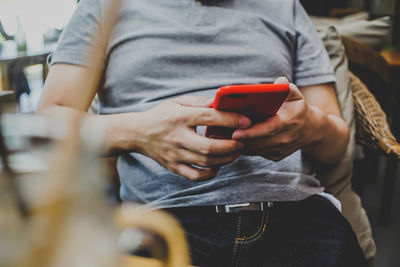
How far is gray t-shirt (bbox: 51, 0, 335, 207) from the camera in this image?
0.73m

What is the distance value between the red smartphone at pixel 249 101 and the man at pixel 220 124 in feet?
0.06

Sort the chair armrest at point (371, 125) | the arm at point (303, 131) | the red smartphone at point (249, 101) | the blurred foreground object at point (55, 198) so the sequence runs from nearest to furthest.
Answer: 1. the blurred foreground object at point (55, 198)
2. the red smartphone at point (249, 101)
3. the arm at point (303, 131)
4. the chair armrest at point (371, 125)

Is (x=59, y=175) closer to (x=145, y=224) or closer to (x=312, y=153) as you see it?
(x=145, y=224)

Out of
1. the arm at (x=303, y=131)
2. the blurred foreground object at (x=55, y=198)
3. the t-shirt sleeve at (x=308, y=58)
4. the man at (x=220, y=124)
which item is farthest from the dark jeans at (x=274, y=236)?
the blurred foreground object at (x=55, y=198)

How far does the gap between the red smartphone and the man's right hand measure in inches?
0.8

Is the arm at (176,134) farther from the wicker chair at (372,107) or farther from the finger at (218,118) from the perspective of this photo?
the wicker chair at (372,107)

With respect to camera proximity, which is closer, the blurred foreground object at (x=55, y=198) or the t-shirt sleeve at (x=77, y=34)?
the blurred foreground object at (x=55, y=198)

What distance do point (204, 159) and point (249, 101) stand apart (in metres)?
0.13

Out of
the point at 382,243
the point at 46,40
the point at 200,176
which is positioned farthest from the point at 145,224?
the point at 46,40

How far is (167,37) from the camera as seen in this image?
2.68ft

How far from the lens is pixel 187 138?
64cm

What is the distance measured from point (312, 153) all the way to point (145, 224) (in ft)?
1.79

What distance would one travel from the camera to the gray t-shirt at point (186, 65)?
73cm

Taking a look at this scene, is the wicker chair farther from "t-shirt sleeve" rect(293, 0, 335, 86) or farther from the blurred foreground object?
the blurred foreground object
